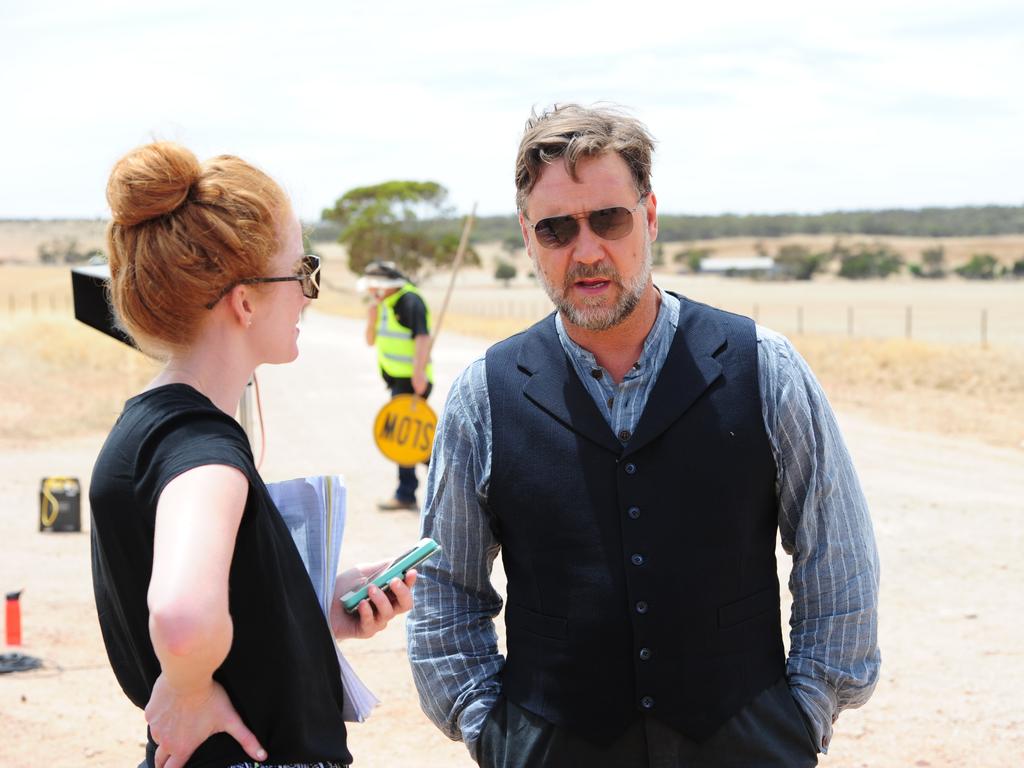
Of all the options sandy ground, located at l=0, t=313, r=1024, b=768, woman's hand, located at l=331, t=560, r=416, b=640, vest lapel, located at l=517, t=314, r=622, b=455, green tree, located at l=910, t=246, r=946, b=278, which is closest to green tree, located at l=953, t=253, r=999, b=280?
green tree, located at l=910, t=246, r=946, b=278

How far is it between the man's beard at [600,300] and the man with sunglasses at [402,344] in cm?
686

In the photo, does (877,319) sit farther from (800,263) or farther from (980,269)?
(800,263)

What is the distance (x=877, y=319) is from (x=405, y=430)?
121ft

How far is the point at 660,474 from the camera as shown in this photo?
2.38m

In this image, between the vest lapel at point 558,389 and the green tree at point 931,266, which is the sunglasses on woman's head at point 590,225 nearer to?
the vest lapel at point 558,389

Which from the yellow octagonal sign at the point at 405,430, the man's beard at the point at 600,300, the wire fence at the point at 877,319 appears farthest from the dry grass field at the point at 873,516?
the wire fence at the point at 877,319

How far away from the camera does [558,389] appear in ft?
8.27

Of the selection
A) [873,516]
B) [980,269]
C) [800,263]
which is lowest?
[980,269]

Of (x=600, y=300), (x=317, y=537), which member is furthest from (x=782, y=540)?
(x=317, y=537)

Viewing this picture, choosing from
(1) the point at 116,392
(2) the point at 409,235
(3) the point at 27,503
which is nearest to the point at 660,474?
(3) the point at 27,503

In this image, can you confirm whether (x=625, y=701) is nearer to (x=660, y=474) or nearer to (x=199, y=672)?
(x=660, y=474)

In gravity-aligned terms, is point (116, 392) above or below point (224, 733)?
below

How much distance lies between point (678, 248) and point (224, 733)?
140 metres

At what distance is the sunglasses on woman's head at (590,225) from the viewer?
8.52ft
